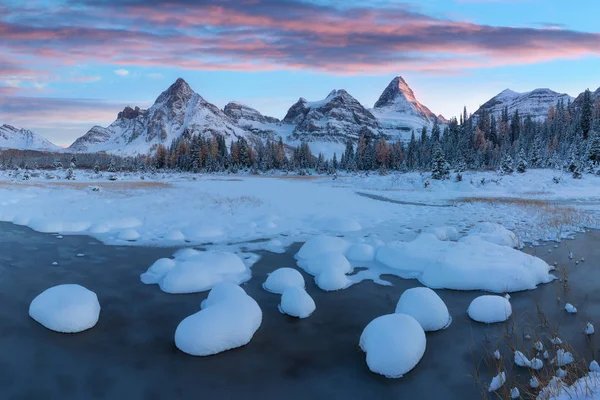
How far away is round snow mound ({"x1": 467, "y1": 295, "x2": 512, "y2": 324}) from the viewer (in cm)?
623

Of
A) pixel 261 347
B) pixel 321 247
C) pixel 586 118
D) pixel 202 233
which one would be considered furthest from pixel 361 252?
pixel 586 118

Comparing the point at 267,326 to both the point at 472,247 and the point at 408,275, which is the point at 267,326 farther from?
the point at 472,247

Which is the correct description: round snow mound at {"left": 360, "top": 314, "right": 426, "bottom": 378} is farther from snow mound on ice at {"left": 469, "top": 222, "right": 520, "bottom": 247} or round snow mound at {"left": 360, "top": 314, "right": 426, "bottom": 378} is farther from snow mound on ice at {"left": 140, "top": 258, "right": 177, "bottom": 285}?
snow mound on ice at {"left": 469, "top": 222, "right": 520, "bottom": 247}

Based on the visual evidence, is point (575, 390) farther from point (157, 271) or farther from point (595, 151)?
point (595, 151)

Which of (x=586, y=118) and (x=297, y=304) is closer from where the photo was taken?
(x=297, y=304)

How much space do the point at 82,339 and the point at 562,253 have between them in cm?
1201

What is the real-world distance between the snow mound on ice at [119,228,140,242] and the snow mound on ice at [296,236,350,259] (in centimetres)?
609

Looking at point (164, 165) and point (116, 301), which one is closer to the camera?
point (116, 301)

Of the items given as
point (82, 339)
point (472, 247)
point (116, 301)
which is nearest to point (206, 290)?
point (116, 301)

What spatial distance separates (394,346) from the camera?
480 cm

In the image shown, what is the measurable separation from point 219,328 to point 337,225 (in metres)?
9.31

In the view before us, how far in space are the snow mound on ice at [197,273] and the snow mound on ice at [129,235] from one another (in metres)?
3.87

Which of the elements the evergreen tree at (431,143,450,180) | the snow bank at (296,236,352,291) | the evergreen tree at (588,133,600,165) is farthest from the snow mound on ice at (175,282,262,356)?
the evergreen tree at (588,133,600,165)

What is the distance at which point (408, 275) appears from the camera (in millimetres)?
8656
